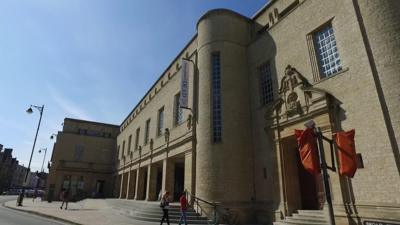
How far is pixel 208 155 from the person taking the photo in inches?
612

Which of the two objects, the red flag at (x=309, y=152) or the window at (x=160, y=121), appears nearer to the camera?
the red flag at (x=309, y=152)

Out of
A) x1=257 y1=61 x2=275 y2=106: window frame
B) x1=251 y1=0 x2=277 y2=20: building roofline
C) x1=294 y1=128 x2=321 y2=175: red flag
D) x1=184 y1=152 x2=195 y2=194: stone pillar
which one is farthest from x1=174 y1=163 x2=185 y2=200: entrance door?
x1=294 y1=128 x2=321 y2=175: red flag

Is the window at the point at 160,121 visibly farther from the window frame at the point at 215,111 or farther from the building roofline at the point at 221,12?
the building roofline at the point at 221,12

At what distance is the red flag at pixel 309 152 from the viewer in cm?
543

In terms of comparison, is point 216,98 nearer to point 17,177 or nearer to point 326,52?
point 326,52

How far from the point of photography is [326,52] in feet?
40.8

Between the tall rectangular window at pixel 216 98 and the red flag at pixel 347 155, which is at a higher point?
the tall rectangular window at pixel 216 98

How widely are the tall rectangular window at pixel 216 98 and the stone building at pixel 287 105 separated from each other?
0.20 ft

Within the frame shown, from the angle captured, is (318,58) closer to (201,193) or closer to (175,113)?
(201,193)

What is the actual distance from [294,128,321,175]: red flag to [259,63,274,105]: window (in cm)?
929

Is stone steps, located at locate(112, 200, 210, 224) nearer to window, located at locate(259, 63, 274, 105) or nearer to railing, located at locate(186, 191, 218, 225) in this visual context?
railing, located at locate(186, 191, 218, 225)

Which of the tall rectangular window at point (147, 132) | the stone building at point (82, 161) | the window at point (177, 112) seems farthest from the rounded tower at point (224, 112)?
the stone building at point (82, 161)

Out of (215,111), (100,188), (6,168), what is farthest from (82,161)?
(6,168)

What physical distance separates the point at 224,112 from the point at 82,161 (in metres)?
35.2
